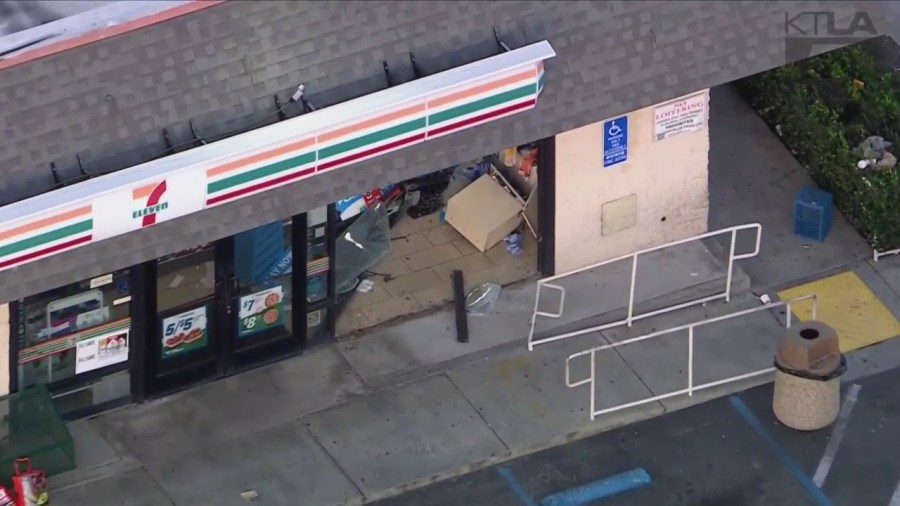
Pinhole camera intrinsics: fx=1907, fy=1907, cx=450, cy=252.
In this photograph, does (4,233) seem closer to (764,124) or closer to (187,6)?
(187,6)

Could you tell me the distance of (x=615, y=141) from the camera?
58.0 ft

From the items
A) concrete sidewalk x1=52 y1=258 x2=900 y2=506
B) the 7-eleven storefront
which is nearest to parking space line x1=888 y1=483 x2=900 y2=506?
concrete sidewalk x1=52 y1=258 x2=900 y2=506

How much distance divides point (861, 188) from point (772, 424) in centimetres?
301

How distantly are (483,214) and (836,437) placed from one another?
4181 mm

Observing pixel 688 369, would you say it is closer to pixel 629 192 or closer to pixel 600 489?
pixel 600 489

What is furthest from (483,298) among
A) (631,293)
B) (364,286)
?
(631,293)

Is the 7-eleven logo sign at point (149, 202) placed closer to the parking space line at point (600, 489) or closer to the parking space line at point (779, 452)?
the parking space line at point (600, 489)

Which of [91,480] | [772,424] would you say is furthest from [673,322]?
[91,480]

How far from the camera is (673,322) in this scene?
17969 mm

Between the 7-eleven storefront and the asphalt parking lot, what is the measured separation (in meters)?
2.32

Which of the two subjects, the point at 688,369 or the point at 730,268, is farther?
the point at 730,268

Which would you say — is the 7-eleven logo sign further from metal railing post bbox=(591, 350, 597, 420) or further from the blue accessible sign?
the blue accessible sign

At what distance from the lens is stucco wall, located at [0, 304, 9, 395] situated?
16.0 m

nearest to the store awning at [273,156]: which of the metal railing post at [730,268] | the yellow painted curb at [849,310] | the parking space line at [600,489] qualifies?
the metal railing post at [730,268]
